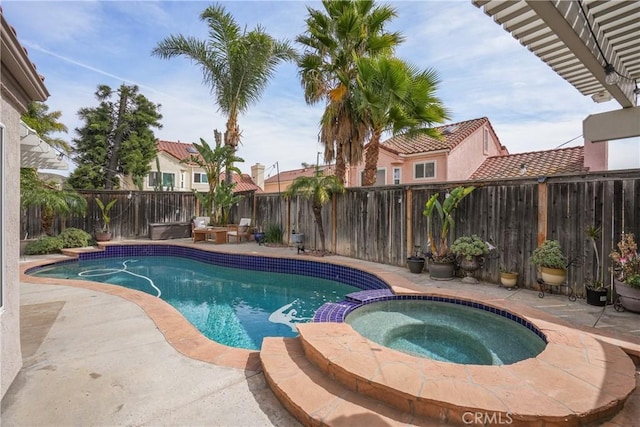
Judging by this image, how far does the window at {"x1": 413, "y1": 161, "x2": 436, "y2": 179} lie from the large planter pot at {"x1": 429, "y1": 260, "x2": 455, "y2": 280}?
32.7 feet

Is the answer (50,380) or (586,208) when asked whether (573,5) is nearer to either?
(586,208)

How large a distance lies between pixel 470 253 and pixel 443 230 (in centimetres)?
89

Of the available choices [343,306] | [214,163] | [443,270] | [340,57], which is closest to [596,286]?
[443,270]

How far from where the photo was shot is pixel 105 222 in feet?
43.8

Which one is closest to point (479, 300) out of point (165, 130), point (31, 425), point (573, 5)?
point (573, 5)

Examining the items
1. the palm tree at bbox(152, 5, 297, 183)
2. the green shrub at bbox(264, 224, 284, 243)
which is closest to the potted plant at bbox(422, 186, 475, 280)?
the green shrub at bbox(264, 224, 284, 243)

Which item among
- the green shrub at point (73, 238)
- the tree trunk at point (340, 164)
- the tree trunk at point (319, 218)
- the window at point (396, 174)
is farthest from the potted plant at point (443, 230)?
the green shrub at point (73, 238)

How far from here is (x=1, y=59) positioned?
2350 mm

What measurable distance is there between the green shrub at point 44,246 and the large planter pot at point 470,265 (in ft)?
41.3

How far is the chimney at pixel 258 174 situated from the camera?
2764 centimetres

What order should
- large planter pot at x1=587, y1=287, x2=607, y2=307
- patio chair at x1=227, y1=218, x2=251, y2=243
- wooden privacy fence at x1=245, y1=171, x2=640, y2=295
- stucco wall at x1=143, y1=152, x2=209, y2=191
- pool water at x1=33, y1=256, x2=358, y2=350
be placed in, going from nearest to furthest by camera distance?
1. large planter pot at x1=587, y1=287, x2=607, y2=307
2. wooden privacy fence at x1=245, y1=171, x2=640, y2=295
3. pool water at x1=33, y1=256, x2=358, y2=350
4. patio chair at x1=227, y1=218, x2=251, y2=243
5. stucco wall at x1=143, y1=152, x2=209, y2=191

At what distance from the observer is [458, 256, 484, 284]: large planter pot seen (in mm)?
6410

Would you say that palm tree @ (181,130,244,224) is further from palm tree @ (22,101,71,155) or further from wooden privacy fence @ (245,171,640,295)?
palm tree @ (22,101,71,155)

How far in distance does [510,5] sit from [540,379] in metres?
3.23
